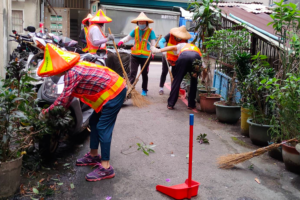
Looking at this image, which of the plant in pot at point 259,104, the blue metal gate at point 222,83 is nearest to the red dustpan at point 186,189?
the plant in pot at point 259,104

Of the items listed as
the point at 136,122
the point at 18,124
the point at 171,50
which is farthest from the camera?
the point at 171,50

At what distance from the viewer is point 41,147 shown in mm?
4422

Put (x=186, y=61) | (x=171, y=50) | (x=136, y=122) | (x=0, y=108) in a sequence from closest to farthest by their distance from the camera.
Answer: (x=0, y=108) → (x=136, y=122) → (x=186, y=61) → (x=171, y=50)

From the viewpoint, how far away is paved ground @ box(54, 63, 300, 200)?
3967 mm

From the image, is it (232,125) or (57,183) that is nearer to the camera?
(57,183)

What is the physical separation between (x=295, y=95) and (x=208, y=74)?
147 inches

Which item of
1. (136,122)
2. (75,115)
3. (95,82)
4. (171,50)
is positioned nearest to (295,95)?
(95,82)

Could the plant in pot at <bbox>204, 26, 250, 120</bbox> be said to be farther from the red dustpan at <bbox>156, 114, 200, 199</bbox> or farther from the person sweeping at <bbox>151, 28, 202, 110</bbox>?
the red dustpan at <bbox>156, 114, 200, 199</bbox>

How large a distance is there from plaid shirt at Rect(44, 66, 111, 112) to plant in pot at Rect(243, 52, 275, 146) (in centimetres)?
261

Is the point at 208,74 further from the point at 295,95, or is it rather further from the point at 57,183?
the point at 57,183

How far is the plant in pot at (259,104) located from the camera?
17.9 feet

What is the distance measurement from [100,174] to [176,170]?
1.03 meters

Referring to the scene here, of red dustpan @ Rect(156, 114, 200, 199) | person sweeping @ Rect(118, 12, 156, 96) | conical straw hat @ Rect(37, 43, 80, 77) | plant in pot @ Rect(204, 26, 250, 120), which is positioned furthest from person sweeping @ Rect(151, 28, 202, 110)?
conical straw hat @ Rect(37, 43, 80, 77)

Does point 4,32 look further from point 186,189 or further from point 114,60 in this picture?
point 186,189
